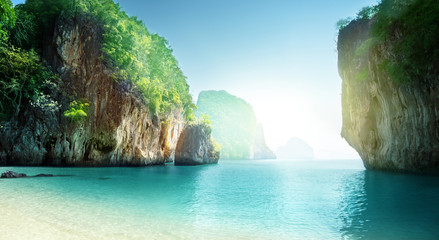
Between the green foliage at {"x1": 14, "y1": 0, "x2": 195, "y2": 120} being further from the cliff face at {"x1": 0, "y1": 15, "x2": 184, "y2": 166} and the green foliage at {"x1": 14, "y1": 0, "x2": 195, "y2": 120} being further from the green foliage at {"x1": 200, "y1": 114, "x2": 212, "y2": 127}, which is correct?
the green foliage at {"x1": 200, "y1": 114, "x2": 212, "y2": 127}

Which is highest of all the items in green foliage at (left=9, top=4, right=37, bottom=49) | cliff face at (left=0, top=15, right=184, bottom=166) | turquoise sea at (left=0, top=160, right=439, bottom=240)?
green foliage at (left=9, top=4, right=37, bottom=49)

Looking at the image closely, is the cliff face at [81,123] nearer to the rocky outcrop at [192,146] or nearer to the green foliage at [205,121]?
the rocky outcrop at [192,146]

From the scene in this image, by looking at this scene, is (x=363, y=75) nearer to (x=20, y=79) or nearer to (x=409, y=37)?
(x=409, y=37)

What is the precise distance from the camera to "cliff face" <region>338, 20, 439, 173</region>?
50.5ft

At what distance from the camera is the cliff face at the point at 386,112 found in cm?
1540

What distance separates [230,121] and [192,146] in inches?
3434

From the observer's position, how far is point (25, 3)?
81.1 feet

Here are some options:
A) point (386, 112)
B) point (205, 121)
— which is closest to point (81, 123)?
point (205, 121)

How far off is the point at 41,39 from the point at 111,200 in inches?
1004

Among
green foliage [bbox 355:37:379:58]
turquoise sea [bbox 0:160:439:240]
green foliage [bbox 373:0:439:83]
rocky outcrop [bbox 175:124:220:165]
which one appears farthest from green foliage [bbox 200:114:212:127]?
turquoise sea [bbox 0:160:439:240]

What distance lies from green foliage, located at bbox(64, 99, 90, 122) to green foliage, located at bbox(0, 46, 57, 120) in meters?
1.45

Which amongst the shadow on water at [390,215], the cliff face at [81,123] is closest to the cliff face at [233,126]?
the cliff face at [81,123]

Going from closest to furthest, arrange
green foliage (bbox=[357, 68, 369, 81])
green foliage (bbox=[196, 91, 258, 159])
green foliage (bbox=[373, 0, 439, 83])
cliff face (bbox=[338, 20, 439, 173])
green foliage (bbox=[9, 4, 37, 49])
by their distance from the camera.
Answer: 1. green foliage (bbox=[373, 0, 439, 83])
2. cliff face (bbox=[338, 20, 439, 173])
3. green foliage (bbox=[357, 68, 369, 81])
4. green foliage (bbox=[9, 4, 37, 49])
5. green foliage (bbox=[196, 91, 258, 159])

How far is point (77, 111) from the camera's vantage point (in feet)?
70.7
